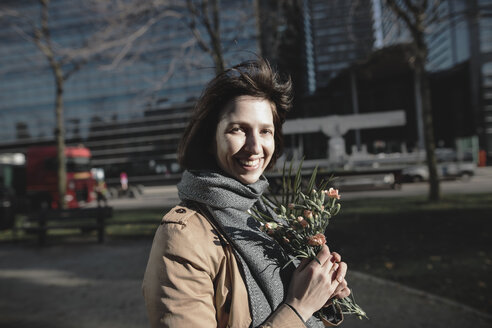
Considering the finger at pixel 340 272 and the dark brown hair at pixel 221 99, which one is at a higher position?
the dark brown hair at pixel 221 99

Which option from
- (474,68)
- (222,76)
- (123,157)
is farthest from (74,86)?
(222,76)

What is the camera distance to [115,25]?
353 inches

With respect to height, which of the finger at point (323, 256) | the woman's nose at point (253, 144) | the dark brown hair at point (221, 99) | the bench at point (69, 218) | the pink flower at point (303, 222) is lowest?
the bench at point (69, 218)

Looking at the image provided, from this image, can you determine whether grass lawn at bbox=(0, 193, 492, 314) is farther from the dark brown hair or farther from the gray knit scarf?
the dark brown hair

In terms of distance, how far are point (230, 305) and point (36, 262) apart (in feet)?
22.4

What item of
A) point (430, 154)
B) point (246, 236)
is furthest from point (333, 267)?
point (430, 154)

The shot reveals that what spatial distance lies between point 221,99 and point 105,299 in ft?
13.3

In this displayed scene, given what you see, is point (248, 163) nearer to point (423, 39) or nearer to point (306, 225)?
point (306, 225)

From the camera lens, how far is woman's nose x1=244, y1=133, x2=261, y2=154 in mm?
1368

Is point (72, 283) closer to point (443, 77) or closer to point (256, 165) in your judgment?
point (256, 165)

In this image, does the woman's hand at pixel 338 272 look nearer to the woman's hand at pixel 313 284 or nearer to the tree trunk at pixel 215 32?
the woman's hand at pixel 313 284

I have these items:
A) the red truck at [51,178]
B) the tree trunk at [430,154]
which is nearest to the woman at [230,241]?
the tree trunk at [430,154]

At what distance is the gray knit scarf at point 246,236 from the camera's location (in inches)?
49.0

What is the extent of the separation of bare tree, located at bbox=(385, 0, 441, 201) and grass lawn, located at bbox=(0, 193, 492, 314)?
91 cm
